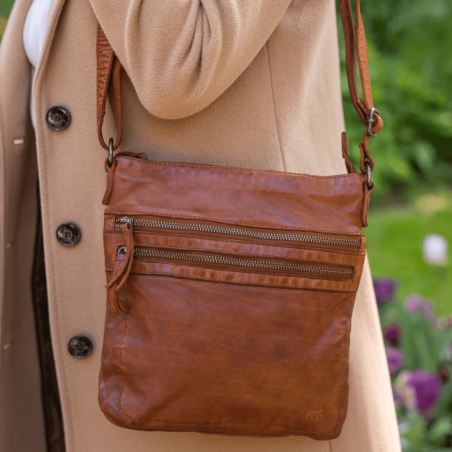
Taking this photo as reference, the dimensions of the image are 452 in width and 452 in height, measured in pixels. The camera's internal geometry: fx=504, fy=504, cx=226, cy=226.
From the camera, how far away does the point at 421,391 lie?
1.65m

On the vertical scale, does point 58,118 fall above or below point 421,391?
above

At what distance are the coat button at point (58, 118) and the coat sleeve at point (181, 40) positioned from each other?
0.20 meters

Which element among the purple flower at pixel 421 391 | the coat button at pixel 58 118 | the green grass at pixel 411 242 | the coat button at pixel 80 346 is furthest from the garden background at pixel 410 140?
the coat button at pixel 58 118

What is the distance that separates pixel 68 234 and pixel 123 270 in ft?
0.70

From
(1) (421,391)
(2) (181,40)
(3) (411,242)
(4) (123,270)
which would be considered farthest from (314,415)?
(3) (411,242)

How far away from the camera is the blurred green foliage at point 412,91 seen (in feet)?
14.8

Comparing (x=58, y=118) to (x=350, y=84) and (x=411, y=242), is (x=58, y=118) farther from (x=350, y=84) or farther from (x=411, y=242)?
(x=411, y=242)

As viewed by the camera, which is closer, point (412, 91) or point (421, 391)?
point (421, 391)

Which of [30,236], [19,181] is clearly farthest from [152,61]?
[30,236]

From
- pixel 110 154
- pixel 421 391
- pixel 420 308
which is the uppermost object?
pixel 110 154

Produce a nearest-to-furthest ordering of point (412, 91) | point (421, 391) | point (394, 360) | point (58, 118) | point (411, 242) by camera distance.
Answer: point (58, 118), point (421, 391), point (394, 360), point (411, 242), point (412, 91)

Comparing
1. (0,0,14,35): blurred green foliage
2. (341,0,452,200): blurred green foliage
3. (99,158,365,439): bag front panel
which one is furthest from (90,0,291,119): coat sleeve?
(341,0,452,200): blurred green foliage

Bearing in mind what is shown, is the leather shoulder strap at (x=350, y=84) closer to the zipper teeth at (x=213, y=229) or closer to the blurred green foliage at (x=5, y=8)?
the zipper teeth at (x=213, y=229)

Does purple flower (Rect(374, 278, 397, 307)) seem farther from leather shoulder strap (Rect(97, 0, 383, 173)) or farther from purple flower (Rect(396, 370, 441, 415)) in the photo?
leather shoulder strap (Rect(97, 0, 383, 173))
